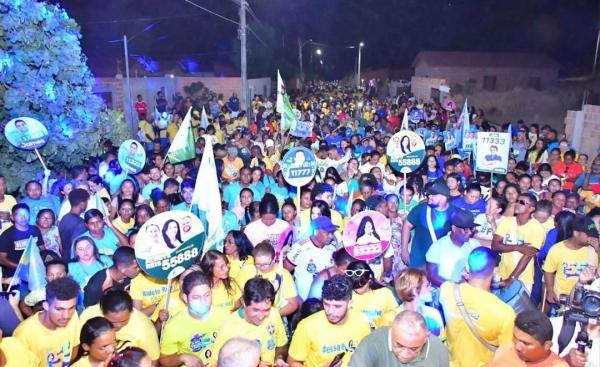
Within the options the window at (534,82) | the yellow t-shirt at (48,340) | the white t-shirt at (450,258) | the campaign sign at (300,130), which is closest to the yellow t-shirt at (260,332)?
the yellow t-shirt at (48,340)

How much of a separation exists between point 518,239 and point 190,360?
428 centimetres

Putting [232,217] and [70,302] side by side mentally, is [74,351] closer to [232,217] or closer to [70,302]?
[70,302]

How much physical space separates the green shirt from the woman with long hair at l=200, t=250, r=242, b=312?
2.00 meters

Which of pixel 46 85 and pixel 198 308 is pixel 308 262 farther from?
pixel 46 85

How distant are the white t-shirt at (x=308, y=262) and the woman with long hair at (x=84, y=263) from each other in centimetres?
214

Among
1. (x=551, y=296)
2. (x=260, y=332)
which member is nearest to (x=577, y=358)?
(x=260, y=332)

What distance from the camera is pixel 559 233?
6727 mm

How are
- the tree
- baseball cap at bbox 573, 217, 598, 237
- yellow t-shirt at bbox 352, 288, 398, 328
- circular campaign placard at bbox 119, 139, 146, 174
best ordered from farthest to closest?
circular campaign placard at bbox 119, 139, 146, 174 < the tree < baseball cap at bbox 573, 217, 598, 237 < yellow t-shirt at bbox 352, 288, 398, 328

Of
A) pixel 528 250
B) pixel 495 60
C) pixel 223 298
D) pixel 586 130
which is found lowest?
pixel 223 298

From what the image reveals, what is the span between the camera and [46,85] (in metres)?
9.94

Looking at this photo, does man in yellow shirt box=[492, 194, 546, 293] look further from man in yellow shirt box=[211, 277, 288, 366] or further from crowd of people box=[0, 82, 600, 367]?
man in yellow shirt box=[211, 277, 288, 366]

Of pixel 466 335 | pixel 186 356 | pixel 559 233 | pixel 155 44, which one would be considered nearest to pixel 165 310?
pixel 186 356

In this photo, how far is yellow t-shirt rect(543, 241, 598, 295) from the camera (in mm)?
6020

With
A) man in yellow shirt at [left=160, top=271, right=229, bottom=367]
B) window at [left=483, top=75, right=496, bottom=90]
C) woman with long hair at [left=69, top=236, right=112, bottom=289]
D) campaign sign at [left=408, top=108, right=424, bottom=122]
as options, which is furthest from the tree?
window at [left=483, top=75, right=496, bottom=90]
